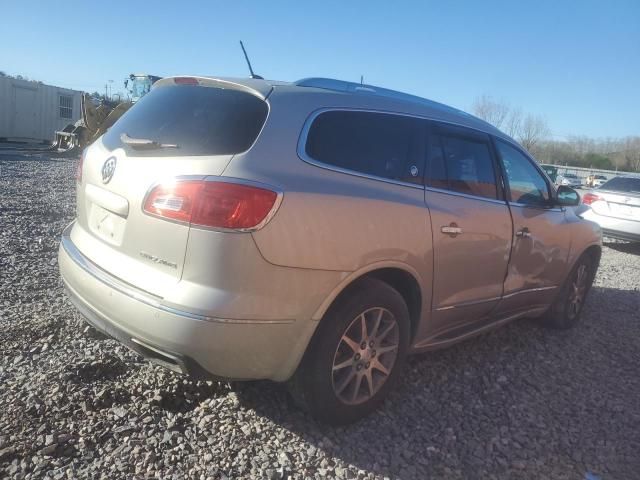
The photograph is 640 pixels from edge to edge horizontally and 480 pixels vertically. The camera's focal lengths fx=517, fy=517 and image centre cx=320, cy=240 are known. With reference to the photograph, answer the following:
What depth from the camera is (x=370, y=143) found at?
288 centimetres

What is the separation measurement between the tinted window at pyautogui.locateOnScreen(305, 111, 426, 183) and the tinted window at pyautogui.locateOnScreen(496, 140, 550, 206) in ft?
3.51

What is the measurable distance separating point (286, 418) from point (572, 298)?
3334 millimetres

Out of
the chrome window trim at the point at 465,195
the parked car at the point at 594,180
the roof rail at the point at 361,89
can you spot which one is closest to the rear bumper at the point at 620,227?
the chrome window trim at the point at 465,195

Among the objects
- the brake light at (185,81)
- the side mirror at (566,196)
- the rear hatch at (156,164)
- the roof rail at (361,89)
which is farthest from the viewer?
the side mirror at (566,196)

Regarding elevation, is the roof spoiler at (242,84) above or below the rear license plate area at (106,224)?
above

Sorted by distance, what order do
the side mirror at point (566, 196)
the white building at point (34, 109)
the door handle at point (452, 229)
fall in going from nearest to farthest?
the door handle at point (452, 229), the side mirror at point (566, 196), the white building at point (34, 109)

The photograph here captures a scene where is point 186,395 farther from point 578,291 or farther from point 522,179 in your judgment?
point 578,291

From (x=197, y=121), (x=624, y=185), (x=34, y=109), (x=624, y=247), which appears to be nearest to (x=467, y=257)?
(x=197, y=121)

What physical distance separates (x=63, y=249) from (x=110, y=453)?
1257 mm

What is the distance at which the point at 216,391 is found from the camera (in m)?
3.05

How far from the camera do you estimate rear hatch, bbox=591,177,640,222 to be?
380 inches

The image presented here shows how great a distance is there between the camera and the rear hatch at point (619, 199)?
966cm

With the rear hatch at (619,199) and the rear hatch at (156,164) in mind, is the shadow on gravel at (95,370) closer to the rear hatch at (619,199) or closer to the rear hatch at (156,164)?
the rear hatch at (156,164)

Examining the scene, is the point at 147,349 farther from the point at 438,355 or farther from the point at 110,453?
the point at 438,355
